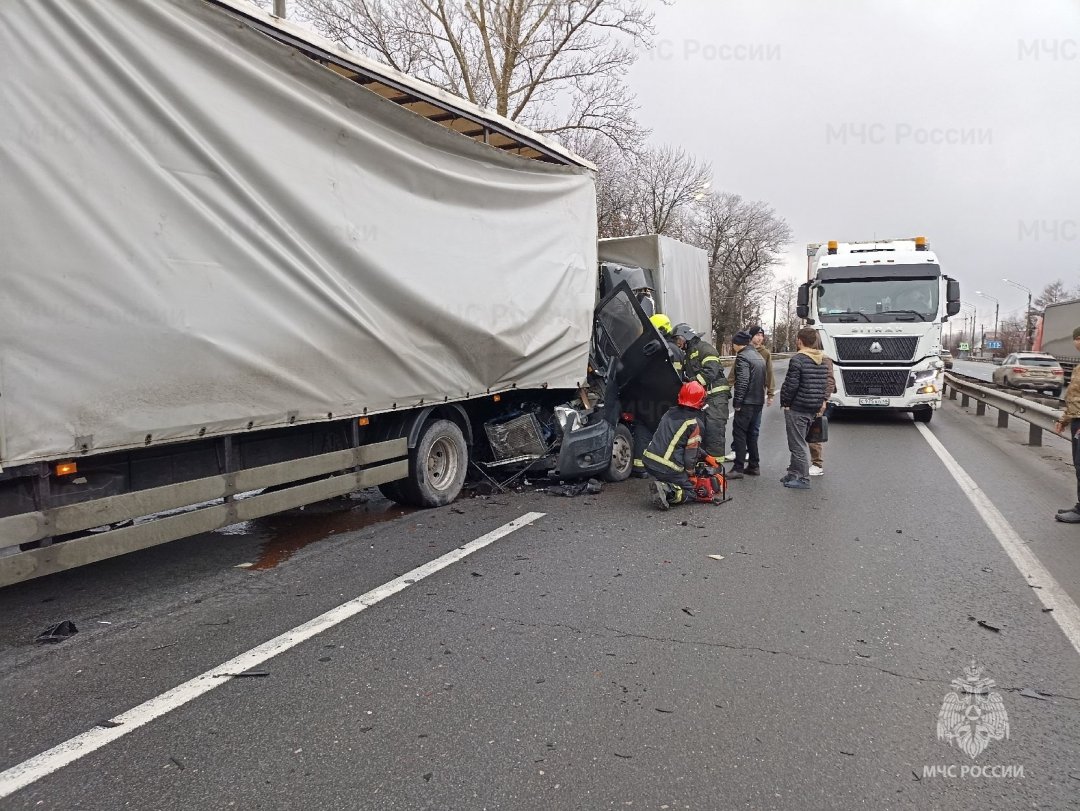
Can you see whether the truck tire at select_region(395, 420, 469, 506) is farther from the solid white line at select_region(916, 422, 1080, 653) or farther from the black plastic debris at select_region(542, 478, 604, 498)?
the solid white line at select_region(916, 422, 1080, 653)

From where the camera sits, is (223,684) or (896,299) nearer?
(223,684)

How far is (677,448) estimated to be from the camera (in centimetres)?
682

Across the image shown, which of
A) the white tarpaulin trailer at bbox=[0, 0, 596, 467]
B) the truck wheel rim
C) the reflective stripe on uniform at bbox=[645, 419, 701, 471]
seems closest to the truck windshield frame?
the reflective stripe on uniform at bbox=[645, 419, 701, 471]

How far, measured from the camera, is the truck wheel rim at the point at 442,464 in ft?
21.9

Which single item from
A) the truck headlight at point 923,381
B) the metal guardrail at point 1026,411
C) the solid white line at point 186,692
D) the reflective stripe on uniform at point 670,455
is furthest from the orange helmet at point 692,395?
the truck headlight at point 923,381

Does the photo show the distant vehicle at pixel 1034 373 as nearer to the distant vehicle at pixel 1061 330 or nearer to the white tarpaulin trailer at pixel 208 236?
the distant vehicle at pixel 1061 330

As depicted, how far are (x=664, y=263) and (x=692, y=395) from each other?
402 centimetres

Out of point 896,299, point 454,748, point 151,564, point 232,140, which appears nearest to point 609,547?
point 454,748

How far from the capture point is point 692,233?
47625 mm

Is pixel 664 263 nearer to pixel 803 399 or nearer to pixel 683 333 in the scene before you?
pixel 683 333

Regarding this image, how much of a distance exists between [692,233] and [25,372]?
47314mm

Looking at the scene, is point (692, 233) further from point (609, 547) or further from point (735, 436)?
point (609, 547)

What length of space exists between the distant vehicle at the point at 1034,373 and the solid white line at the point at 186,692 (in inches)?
1077

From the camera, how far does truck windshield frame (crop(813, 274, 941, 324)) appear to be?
13.1 m
